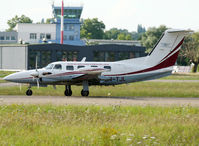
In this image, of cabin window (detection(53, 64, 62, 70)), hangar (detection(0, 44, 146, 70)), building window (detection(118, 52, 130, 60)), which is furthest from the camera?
building window (detection(118, 52, 130, 60))

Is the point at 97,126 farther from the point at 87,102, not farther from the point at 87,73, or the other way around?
the point at 87,73

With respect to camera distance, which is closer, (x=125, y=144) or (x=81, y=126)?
(x=125, y=144)

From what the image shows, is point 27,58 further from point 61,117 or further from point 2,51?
point 61,117

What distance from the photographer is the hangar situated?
65.1 m

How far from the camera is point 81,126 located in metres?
14.7

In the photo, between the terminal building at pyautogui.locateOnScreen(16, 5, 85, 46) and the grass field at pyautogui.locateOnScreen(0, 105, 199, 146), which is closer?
the grass field at pyautogui.locateOnScreen(0, 105, 199, 146)

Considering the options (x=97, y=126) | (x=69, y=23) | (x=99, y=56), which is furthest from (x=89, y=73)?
(x=69, y=23)

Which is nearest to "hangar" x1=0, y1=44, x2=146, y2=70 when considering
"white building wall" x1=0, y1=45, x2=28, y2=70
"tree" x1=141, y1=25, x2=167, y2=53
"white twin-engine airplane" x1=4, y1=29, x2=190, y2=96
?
"white building wall" x1=0, y1=45, x2=28, y2=70

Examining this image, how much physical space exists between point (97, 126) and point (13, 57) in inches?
2201

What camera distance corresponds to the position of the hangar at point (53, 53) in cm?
6512

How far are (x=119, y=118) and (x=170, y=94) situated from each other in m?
15.9

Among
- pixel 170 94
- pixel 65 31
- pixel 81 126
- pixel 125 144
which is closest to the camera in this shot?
pixel 125 144

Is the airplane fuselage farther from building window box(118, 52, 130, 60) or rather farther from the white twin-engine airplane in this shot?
building window box(118, 52, 130, 60)

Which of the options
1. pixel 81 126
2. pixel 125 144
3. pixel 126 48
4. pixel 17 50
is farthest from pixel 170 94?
pixel 17 50
